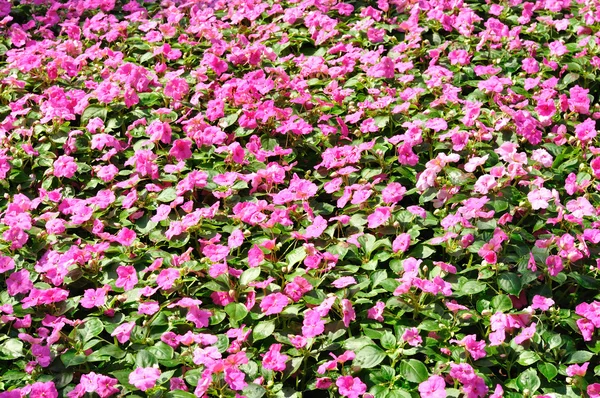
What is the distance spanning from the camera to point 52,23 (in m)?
5.19

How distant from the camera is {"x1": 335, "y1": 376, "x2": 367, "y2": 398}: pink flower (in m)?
2.61

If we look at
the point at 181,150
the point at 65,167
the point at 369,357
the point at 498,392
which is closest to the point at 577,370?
the point at 498,392

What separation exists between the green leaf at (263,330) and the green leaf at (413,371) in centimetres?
47

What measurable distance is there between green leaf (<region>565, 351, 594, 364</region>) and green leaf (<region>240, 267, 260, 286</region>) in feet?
3.71

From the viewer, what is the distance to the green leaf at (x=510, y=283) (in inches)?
115

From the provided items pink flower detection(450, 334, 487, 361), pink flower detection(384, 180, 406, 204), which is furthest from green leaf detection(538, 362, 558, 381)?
pink flower detection(384, 180, 406, 204)

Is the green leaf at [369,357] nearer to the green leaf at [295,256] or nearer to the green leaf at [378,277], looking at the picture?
the green leaf at [378,277]

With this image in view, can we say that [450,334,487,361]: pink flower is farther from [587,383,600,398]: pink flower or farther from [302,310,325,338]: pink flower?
[302,310,325,338]: pink flower

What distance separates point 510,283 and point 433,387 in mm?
588

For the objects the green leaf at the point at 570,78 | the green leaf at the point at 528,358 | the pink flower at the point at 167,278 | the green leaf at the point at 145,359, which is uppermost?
the pink flower at the point at 167,278

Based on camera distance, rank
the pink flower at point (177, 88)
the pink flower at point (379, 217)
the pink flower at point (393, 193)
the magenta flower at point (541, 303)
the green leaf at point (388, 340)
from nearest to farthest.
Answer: the green leaf at point (388, 340), the magenta flower at point (541, 303), the pink flower at point (379, 217), the pink flower at point (393, 193), the pink flower at point (177, 88)

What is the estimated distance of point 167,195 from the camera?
346cm

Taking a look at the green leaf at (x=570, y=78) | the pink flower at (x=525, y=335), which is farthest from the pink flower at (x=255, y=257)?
the green leaf at (x=570, y=78)

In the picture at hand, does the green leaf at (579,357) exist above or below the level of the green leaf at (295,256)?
below
